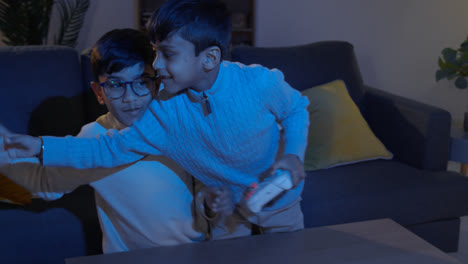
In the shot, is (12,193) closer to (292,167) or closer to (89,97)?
(89,97)

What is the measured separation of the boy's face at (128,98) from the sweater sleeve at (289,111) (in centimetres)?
34

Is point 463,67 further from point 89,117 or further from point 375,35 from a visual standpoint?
point 89,117

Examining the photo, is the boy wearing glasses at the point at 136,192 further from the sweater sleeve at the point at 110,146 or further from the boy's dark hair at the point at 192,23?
the boy's dark hair at the point at 192,23

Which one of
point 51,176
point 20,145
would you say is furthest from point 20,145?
point 51,176

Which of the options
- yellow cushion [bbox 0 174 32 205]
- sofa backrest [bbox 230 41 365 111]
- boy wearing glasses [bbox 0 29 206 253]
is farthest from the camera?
sofa backrest [bbox 230 41 365 111]

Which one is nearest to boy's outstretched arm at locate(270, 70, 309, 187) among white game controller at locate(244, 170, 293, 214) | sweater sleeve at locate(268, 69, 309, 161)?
sweater sleeve at locate(268, 69, 309, 161)

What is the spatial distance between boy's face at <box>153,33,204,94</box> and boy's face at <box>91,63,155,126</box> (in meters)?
0.17

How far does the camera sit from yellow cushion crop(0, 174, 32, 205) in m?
1.46

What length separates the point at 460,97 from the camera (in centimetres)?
359

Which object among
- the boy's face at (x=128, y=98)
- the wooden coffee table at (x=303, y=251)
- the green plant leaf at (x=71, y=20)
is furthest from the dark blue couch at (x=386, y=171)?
the green plant leaf at (x=71, y=20)

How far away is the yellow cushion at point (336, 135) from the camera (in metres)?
1.94

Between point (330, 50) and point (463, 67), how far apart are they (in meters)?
0.77

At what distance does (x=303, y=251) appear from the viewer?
112cm

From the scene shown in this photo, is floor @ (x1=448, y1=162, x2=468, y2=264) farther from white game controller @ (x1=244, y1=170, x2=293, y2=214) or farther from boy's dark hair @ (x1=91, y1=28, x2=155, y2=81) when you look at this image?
boy's dark hair @ (x1=91, y1=28, x2=155, y2=81)
